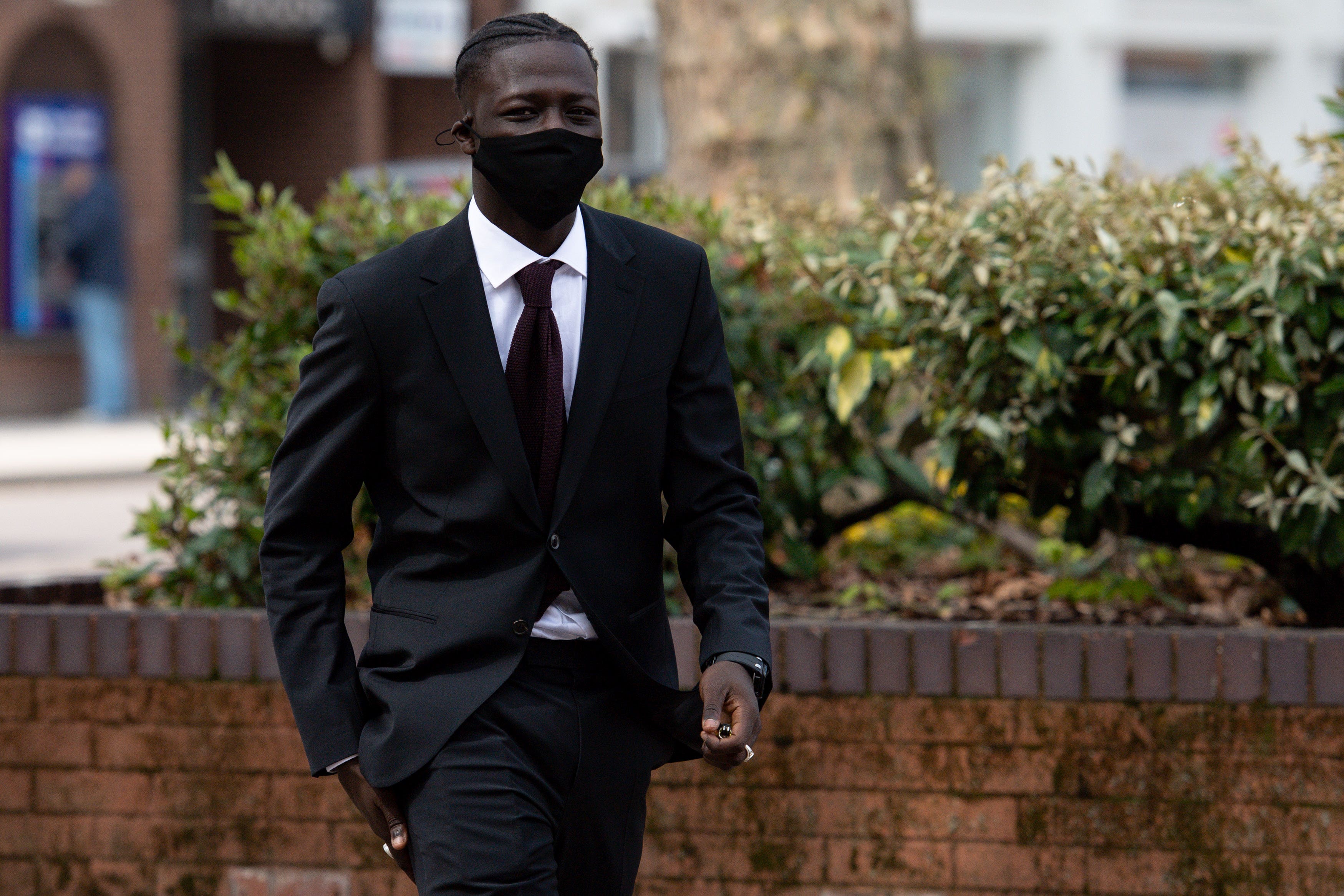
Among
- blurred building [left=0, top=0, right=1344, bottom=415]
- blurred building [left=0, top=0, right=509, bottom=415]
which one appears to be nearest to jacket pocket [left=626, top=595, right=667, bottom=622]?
blurred building [left=0, top=0, right=1344, bottom=415]

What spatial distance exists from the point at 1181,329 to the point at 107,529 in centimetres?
832

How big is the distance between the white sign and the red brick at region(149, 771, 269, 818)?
633 inches

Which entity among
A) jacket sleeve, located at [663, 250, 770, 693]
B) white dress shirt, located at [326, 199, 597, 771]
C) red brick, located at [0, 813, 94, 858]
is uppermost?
white dress shirt, located at [326, 199, 597, 771]

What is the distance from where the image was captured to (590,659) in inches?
99.5

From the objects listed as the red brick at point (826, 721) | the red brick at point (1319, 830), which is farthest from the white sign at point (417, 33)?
the red brick at point (1319, 830)

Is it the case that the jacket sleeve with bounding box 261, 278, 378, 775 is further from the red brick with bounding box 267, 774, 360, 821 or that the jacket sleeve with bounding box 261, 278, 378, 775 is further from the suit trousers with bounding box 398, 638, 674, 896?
the red brick with bounding box 267, 774, 360, 821

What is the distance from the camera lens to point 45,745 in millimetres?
4090

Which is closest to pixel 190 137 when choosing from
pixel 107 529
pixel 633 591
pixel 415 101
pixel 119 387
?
pixel 415 101

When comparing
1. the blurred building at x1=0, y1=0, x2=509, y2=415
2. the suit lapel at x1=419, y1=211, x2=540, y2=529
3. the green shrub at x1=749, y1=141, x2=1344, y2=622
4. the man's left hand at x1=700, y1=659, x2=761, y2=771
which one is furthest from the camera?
the blurred building at x1=0, y1=0, x2=509, y2=415

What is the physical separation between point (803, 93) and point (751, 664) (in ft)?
14.9

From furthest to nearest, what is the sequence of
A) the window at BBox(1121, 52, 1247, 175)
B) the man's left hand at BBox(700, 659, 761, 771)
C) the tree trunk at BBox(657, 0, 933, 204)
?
the window at BBox(1121, 52, 1247, 175), the tree trunk at BBox(657, 0, 933, 204), the man's left hand at BBox(700, 659, 761, 771)

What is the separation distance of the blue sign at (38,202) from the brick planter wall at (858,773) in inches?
540

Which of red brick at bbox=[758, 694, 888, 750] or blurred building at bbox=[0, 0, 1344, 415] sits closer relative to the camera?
red brick at bbox=[758, 694, 888, 750]

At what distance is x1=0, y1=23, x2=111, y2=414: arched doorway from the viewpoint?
1667 cm
